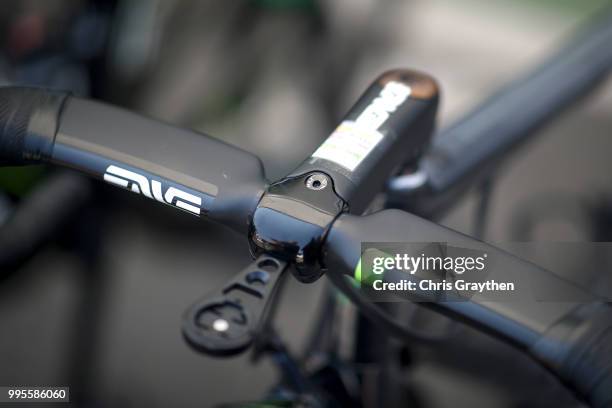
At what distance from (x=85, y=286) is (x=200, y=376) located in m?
0.26

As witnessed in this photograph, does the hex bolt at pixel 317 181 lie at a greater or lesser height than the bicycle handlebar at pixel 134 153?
greater

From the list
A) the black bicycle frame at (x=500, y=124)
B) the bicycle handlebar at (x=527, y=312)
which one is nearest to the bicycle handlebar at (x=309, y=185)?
the bicycle handlebar at (x=527, y=312)

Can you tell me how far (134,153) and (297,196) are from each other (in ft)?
0.40

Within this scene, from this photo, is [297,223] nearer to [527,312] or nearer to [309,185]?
[309,185]

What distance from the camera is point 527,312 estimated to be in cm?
47

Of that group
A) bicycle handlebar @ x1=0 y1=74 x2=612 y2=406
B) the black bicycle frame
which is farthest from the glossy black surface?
the black bicycle frame

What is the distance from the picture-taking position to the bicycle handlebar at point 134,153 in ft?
→ 1.72

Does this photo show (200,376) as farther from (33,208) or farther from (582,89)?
(582,89)

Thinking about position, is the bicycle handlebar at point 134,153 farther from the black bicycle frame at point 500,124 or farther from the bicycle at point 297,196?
the black bicycle frame at point 500,124

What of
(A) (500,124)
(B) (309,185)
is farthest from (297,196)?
(A) (500,124)

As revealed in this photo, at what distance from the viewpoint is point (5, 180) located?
47.0 inches

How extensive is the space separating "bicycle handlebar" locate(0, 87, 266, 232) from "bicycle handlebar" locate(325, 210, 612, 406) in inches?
3.1

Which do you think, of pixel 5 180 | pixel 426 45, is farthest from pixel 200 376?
pixel 426 45

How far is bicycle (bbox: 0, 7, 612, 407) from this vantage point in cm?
45
